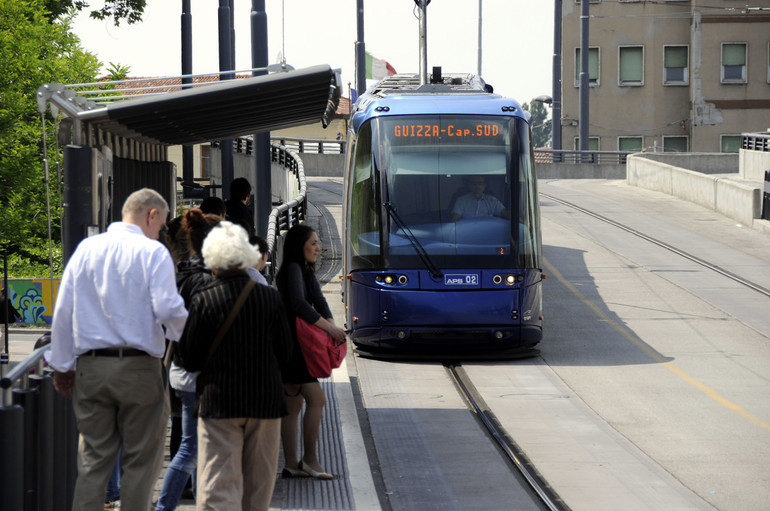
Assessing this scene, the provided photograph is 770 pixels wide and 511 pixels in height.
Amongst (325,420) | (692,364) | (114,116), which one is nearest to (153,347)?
(114,116)

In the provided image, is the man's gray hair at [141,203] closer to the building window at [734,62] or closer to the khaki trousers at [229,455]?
the khaki trousers at [229,455]

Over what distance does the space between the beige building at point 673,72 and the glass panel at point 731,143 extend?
0.05 meters

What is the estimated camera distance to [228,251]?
Answer: 5773 mm

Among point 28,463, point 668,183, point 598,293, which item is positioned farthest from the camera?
point 668,183

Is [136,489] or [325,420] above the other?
[136,489]

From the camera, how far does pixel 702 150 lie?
58750 mm

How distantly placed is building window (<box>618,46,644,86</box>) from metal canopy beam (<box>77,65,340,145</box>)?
48.9 metres

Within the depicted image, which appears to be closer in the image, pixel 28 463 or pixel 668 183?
pixel 28 463

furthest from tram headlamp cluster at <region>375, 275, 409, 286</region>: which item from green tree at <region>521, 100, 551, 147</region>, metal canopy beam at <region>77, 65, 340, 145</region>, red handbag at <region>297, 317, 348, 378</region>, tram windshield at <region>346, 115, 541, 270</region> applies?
green tree at <region>521, 100, 551, 147</region>

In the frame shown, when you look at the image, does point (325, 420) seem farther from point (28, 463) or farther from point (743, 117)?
point (743, 117)

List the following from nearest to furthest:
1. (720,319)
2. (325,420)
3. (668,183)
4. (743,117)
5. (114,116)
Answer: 1. (114,116)
2. (325,420)
3. (720,319)
4. (668,183)
5. (743,117)

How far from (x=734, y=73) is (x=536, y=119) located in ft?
359

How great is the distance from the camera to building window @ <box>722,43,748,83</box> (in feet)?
190

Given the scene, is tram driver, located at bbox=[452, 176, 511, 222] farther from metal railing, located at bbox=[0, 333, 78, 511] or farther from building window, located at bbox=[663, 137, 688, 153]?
building window, located at bbox=[663, 137, 688, 153]
